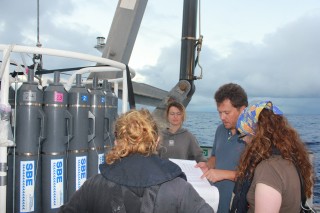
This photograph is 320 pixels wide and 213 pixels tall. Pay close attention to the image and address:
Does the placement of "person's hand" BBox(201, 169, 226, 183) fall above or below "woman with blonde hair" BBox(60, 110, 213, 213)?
below

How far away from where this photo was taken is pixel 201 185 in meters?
2.06

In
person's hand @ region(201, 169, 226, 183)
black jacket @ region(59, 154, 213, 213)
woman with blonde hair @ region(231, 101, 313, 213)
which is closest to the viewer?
black jacket @ region(59, 154, 213, 213)

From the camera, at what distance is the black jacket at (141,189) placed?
1.33m

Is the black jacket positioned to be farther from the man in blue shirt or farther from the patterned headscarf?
the man in blue shirt

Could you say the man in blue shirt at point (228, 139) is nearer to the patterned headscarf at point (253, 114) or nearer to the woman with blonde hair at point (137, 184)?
the patterned headscarf at point (253, 114)

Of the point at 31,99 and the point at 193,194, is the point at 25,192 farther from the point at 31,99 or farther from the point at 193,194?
the point at 193,194

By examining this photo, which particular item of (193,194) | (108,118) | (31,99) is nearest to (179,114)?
(108,118)

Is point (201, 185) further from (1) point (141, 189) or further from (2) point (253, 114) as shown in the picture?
(1) point (141, 189)

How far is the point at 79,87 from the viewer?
250 centimetres

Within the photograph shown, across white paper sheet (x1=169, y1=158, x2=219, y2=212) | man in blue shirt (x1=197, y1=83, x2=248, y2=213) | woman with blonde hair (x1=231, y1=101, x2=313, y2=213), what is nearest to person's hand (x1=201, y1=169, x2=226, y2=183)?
white paper sheet (x1=169, y1=158, x2=219, y2=212)

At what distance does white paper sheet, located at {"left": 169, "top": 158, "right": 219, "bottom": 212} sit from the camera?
1.93 metres

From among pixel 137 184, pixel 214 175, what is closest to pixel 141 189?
pixel 137 184

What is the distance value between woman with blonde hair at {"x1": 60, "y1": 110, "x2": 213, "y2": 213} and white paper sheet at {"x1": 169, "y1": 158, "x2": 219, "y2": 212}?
550 mm

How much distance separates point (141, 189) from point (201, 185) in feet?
2.64
